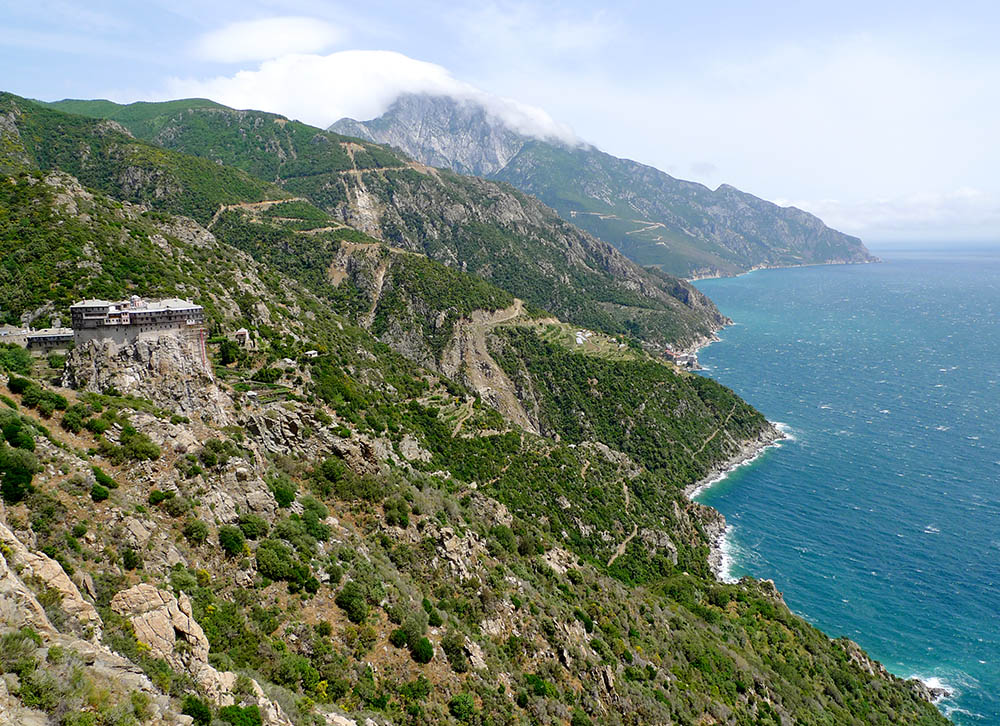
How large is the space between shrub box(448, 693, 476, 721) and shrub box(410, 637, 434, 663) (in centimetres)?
258

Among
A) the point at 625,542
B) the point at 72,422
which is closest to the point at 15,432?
the point at 72,422

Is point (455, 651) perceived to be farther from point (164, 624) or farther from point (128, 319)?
point (128, 319)

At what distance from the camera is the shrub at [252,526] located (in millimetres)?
30625

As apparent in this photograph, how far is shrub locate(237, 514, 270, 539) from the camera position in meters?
30.6

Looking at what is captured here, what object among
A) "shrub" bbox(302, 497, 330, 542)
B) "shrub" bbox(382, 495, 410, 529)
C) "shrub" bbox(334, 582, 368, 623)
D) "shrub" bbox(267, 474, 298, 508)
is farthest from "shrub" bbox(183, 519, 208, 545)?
"shrub" bbox(382, 495, 410, 529)

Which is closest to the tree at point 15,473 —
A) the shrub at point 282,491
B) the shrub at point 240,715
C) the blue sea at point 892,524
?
the shrub at point 240,715

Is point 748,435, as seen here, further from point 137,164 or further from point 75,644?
point 137,164

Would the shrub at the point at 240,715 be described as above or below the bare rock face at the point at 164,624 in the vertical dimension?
below

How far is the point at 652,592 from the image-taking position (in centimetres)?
7662

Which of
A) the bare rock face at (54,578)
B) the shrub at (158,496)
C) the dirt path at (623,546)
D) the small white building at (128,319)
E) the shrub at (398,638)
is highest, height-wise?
the small white building at (128,319)

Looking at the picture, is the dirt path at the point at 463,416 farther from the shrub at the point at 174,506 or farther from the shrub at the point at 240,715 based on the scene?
the shrub at the point at 240,715

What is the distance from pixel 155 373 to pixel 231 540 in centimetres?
1981

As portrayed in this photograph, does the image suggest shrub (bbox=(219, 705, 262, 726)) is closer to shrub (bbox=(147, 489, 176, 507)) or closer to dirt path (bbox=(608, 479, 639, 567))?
shrub (bbox=(147, 489, 176, 507))

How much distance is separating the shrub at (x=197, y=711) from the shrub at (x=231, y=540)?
11.6 metres
